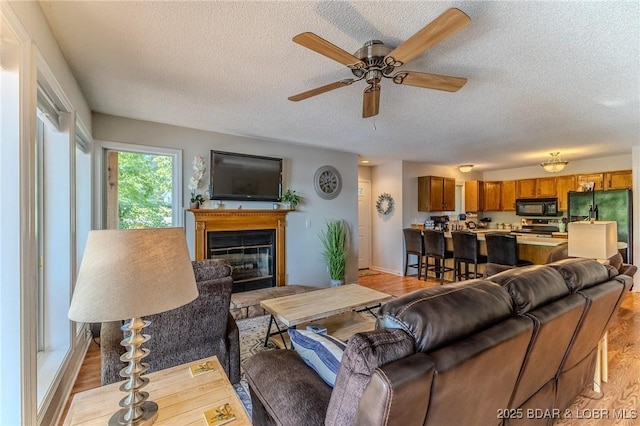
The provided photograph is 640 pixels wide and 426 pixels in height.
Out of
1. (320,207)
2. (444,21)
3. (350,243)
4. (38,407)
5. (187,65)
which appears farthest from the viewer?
(350,243)

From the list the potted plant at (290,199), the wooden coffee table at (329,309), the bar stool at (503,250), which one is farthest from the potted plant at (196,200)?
the bar stool at (503,250)

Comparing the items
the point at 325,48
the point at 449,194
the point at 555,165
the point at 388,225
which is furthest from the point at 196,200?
the point at 555,165

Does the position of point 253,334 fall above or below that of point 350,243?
below

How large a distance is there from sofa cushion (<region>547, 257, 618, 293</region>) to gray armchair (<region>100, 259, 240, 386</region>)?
195 cm

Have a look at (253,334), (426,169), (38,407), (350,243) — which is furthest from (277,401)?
(426,169)

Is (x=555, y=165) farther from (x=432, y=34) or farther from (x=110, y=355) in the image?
(x=110, y=355)

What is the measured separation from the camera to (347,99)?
9.15ft

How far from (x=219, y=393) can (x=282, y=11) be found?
1.88 m

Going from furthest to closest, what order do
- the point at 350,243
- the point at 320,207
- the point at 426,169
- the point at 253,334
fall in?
the point at 426,169
the point at 350,243
the point at 320,207
the point at 253,334

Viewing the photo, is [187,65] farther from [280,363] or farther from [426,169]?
[426,169]

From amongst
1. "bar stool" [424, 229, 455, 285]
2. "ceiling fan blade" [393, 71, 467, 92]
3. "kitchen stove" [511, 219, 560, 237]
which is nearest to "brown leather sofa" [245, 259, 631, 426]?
"ceiling fan blade" [393, 71, 467, 92]

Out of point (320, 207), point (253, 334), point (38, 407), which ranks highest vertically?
point (320, 207)

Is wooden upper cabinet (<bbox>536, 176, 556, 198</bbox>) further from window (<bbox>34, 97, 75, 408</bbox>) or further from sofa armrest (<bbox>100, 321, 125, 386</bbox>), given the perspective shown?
window (<bbox>34, 97, 75, 408</bbox>)

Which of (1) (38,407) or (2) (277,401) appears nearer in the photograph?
(2) (277,401)
